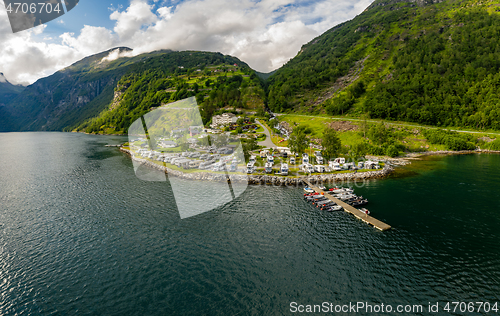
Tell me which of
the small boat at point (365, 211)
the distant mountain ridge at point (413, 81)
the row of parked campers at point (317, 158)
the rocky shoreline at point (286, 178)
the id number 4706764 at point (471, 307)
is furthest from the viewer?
the distant mountain ridge at point (413, 81)

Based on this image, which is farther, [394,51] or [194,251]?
[394,51]

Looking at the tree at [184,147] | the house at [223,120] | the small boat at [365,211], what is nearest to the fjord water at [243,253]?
the small boat at [365,211]

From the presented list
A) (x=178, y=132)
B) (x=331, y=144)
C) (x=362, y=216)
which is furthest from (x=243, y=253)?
(x=178, y=132)

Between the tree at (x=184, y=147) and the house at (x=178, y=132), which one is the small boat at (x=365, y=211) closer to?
the tree at (x=184, y=147)

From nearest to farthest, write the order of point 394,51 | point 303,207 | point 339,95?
point 303,207
point 339,95
point 394,51

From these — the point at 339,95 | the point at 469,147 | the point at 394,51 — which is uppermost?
the point at 394,51

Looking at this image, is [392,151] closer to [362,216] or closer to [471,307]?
[362,216]

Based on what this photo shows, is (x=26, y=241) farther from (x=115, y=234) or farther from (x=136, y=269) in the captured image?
(x=136, y=269)

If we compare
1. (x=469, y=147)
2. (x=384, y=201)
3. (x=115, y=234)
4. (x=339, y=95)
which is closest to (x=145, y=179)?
(x=115, y=234)
